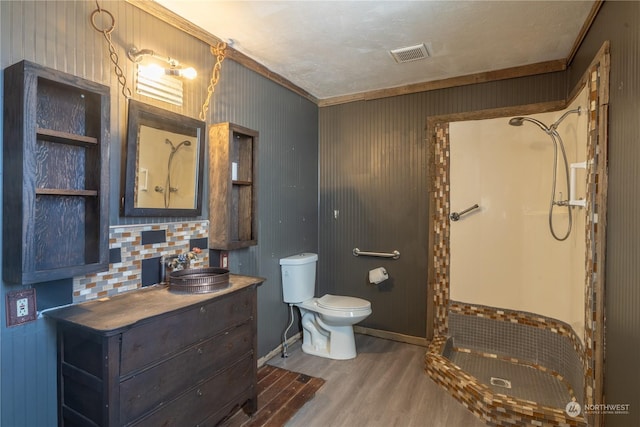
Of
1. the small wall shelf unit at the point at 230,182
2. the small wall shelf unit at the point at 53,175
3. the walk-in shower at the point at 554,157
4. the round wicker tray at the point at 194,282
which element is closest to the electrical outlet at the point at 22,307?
the small wall shelf unit at the point at 53,175

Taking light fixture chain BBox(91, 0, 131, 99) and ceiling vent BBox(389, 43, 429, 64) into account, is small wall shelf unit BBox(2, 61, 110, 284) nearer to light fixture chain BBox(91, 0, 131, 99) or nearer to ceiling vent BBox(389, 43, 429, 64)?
light fixture chain BBox(91, 0, 131, 99)

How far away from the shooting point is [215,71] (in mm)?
2189

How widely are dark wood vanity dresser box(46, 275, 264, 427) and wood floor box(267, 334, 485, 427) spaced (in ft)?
1.99

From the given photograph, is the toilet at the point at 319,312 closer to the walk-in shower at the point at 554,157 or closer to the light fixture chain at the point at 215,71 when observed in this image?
the light fixture chain at the point at 215,71

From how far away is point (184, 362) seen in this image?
1.51 meters

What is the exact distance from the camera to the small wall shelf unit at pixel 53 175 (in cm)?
119

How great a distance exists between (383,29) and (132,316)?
2.10 metres

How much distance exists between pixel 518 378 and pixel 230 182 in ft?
8.18

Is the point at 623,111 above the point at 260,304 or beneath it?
above

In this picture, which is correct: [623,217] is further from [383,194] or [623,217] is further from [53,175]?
[53,175]

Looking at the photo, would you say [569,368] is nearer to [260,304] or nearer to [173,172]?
[260,304]

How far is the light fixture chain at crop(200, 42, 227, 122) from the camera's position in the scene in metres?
2.10

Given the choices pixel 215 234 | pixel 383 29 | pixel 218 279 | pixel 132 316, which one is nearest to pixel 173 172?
pixel 215 234

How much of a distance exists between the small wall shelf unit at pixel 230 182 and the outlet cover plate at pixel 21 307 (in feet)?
3.09
